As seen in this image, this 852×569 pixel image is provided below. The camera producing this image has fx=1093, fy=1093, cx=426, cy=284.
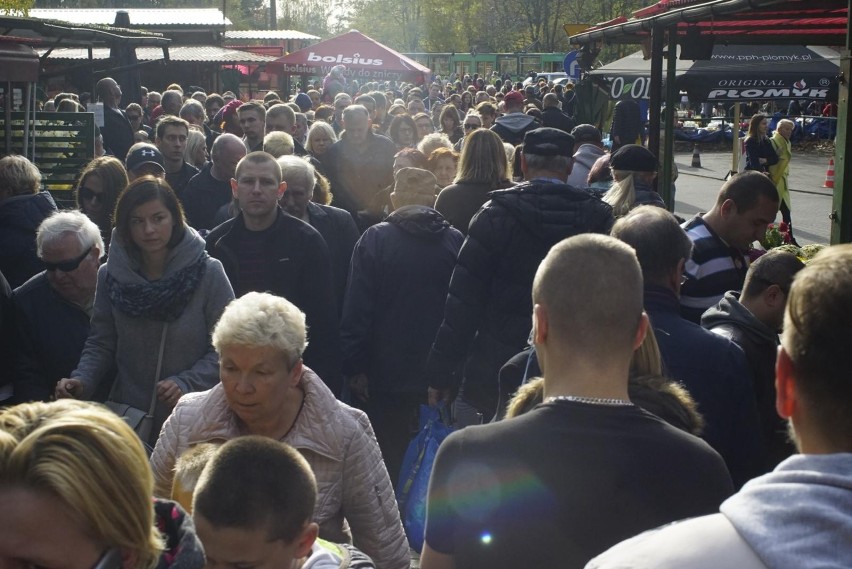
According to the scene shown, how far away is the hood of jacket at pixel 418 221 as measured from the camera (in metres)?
6.05

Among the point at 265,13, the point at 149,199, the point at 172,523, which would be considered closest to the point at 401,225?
the point at 149,199

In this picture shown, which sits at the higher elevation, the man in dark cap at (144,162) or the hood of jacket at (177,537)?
the man in dark cap at (144,162)

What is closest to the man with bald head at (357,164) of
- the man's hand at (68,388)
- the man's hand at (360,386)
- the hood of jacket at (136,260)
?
the man's hand at (360,386)

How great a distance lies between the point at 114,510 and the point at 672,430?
1301 millimetres

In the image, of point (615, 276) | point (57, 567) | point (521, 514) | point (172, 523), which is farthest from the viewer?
point (615, 276)

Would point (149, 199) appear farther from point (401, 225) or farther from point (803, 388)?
point (803, 388)

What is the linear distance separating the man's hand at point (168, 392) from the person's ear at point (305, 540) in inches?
77.4

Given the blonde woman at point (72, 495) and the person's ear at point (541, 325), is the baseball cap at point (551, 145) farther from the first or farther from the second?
the blonde woman at point (72, 495)

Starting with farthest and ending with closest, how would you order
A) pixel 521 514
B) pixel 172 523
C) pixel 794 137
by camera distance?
pixel 794 137 → pixel 521 514 → pixel 172 523

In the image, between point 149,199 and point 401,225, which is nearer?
point 149,199

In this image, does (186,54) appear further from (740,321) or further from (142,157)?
(740,321)

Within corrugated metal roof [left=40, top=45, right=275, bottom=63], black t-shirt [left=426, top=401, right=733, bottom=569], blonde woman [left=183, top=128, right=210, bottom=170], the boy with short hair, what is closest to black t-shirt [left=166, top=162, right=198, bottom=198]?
blonde woman [left=183, top=128, right=210, bottom=170]

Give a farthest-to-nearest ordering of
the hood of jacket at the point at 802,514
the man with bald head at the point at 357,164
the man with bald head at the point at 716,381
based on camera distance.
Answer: the man with bald head at the point at 357,164, the man with bald head at the point at 716,381, the hood of jacket at the point at 802,514

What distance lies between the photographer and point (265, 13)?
301ft
